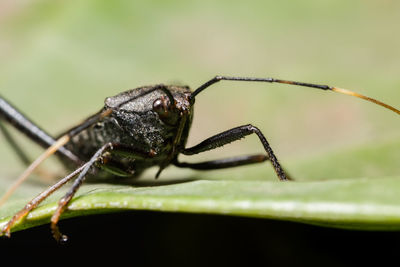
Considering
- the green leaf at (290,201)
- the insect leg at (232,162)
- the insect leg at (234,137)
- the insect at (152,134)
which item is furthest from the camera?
the insect leg at (232,162)

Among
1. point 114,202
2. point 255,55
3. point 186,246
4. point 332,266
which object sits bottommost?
point 332,266

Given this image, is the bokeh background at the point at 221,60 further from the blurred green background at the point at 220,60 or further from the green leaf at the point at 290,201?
the green leaf at the point at 290,201

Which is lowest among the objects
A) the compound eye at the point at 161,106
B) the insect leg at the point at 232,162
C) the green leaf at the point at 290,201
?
the insect leg at the point at 232,162

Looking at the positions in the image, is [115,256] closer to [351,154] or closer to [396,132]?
[351,154]

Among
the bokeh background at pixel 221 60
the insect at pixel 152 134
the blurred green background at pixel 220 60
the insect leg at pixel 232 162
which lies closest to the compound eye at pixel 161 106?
the insect at pixel 152 134

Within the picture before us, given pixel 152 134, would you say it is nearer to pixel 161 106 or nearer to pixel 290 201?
pixel 161 106

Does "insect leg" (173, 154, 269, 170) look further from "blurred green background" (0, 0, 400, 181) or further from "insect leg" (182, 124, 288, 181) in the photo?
"blurred green background" (0, 0, 400, 181)

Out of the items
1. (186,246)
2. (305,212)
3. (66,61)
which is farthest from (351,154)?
(66,61)

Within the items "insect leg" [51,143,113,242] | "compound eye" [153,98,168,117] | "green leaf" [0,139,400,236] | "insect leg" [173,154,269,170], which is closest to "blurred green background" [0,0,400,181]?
"insect leg" [173,154,269,170]

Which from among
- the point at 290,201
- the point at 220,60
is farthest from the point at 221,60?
the point at 290,201
